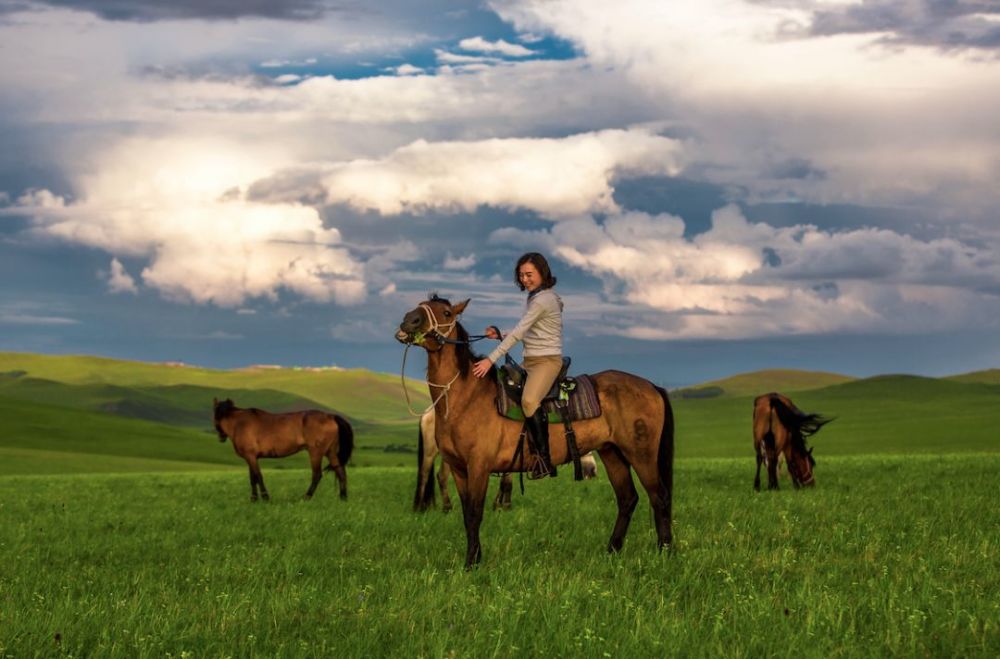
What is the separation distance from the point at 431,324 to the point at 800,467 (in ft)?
47.9

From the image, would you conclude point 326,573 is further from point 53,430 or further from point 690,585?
point 53,430

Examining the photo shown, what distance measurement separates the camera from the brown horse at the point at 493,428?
12.0 metres

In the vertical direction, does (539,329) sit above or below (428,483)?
above

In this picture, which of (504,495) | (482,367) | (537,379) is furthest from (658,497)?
(504,495)

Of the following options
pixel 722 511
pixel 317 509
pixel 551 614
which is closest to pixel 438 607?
pixel 551 614

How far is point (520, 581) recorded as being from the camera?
10031 millimetres

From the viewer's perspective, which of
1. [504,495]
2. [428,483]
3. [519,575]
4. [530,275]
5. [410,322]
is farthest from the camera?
[504,495]

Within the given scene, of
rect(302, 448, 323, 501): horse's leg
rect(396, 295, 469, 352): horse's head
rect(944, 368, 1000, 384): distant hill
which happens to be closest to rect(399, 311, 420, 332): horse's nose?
rect(396, 295, 469, 352): horse's head

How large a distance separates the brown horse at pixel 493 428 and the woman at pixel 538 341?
219mm

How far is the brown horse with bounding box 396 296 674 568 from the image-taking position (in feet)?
39.4

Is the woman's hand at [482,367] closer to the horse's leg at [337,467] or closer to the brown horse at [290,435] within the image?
the horse's leg at [337,467]

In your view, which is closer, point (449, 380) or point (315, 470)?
point (449, 380)

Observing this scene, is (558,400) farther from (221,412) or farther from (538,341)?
(221,412)

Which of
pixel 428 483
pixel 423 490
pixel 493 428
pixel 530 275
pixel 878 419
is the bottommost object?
pixel 878 419
